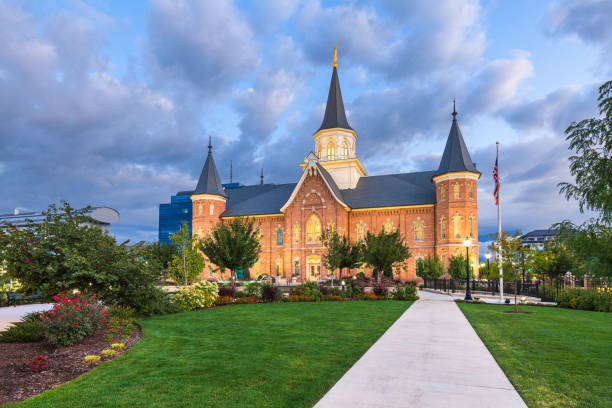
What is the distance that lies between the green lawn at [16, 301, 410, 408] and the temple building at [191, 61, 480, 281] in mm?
30016

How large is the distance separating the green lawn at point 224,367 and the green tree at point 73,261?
8.39 ft

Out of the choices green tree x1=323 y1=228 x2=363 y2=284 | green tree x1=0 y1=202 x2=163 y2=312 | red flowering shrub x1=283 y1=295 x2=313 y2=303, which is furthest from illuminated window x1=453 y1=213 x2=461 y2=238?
green tree x1=0 y1=202 x2=163 y2=312

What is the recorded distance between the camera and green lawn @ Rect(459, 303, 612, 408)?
18.6 feet

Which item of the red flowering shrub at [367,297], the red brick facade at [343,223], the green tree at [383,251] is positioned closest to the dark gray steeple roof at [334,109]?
the red brick facade at [343,223]

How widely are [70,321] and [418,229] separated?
39.2 m

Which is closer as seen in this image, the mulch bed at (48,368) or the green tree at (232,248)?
the mulch bed at (48,368)

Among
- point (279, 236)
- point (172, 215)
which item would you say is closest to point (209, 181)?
point (279, 236)

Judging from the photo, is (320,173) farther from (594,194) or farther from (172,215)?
(172,215)

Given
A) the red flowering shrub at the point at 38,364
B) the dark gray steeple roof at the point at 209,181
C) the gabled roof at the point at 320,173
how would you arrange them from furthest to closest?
the dark gray steeple roof at the point at 209,181
the gabled roof at the point at 320,173
the red flowering shrub at the point at 38,364

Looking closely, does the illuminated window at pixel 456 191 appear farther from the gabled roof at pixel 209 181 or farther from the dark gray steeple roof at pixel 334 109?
the gabled roof at pixel 209 181

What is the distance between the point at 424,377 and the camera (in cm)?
634

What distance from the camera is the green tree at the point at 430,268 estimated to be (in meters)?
37.7

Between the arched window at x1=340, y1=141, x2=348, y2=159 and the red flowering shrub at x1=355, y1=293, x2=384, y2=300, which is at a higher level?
the arched window at x1=340, y1=141, x2=348, y2=159

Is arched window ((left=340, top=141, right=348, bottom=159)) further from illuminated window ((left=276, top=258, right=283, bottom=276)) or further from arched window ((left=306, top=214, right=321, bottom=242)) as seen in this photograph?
illuminated window ((left=276, top=258, right=283, bottom=276))
